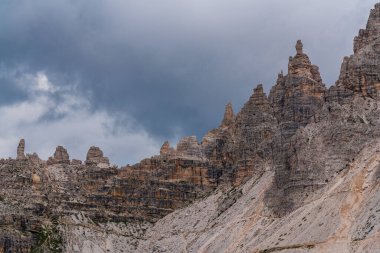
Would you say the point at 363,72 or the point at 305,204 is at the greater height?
the point at 363,72

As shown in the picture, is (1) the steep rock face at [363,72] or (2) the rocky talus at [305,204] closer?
(2) the rocky talus at [305,204]

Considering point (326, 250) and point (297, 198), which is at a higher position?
point (297, 198)

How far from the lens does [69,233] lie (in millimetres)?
195875

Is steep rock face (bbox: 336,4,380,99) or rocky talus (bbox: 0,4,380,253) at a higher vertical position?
steep rock face (bbox: 336,4,380,99)

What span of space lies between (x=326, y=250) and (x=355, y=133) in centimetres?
3452

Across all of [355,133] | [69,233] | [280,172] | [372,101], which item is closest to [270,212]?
[280,172]

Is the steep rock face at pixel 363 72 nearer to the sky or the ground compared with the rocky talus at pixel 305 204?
nearer to the sky

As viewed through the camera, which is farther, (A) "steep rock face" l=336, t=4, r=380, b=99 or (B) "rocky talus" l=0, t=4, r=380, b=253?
(A) "steep rock face" l=336, t=4, r=380, b=99

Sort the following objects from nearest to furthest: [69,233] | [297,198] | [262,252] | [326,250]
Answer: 1. [326,250]
2. [262,252]
3. [297,198]
4. [69,233]

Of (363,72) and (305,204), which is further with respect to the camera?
(363,72)

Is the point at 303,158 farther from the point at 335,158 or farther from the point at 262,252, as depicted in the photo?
the point at 262,252

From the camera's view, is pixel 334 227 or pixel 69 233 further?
pixel 69 233

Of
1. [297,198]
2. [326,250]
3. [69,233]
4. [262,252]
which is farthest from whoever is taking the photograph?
[69,233]

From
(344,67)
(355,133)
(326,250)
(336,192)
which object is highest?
(344,67)
